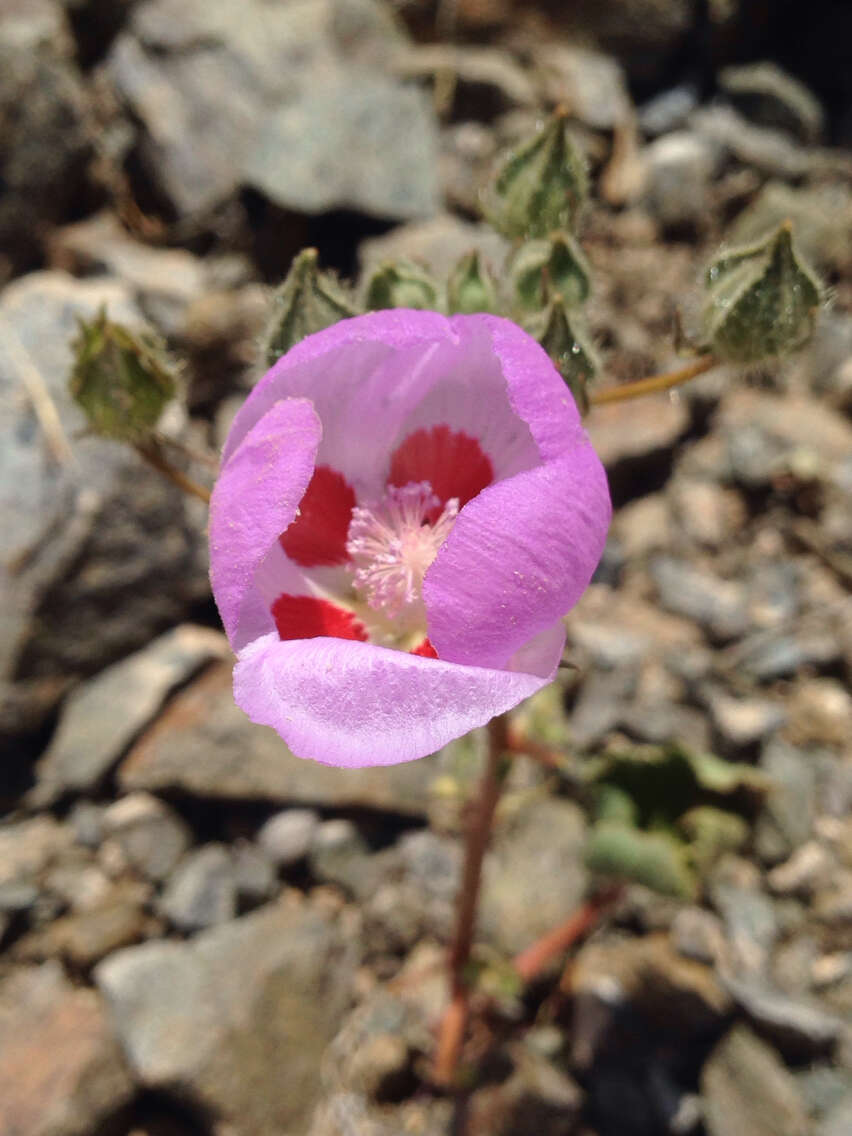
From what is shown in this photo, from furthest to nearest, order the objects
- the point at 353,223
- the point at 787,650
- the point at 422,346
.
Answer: the point at 353,223, the point at 787,650, the point at 422,346

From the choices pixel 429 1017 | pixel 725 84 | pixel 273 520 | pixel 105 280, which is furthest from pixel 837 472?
pixel 105 280

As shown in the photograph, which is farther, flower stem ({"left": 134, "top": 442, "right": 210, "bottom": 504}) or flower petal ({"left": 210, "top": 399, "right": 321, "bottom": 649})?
flower stem ({"left": 134, "top": 442, "right": 210, "bottom": 504})

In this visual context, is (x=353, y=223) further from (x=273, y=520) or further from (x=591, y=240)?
(x=273, y=520)

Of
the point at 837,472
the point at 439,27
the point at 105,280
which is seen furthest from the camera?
the point at 439,27

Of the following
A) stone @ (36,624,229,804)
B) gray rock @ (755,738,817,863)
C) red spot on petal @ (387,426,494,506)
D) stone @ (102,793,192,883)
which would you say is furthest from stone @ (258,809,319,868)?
red spot on petal @ (387,426,494,506)

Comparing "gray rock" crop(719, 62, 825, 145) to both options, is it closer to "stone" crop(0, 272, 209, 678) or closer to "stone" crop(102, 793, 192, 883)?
"stone" crop(0, 272, 209, 678)

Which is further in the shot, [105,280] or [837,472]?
[105,280]

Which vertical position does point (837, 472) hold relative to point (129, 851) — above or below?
above

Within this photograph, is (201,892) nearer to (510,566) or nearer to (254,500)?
(254,500)
